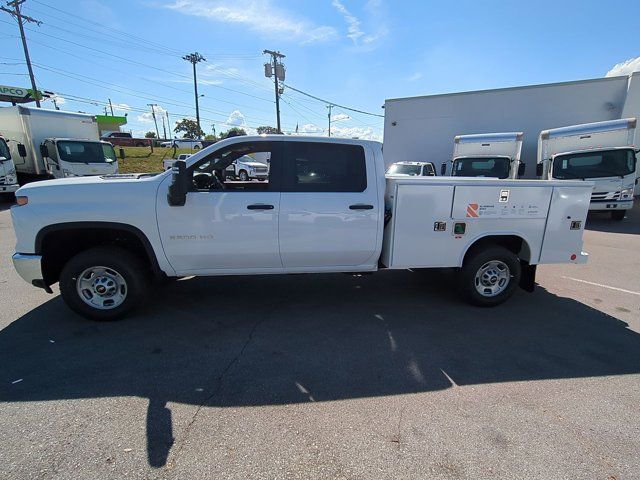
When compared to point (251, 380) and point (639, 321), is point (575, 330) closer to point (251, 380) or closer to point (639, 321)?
point (639, 321)

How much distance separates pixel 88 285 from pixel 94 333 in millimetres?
551

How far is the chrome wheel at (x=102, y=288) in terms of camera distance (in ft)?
12.6

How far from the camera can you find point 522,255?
459cm

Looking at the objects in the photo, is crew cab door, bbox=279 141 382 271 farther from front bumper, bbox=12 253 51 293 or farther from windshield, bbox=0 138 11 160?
windshield, bbox=0 138 11 160

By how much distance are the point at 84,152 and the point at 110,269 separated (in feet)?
40.5

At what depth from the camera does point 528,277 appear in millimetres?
4723

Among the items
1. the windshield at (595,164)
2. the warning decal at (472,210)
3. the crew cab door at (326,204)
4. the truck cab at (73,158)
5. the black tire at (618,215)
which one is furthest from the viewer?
the truck cab at (73,158)

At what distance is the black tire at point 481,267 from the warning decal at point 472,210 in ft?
1.72

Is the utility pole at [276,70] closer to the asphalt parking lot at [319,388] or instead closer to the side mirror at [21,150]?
the side mirror at [21,150]

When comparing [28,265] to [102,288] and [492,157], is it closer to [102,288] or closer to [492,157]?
[102,288]

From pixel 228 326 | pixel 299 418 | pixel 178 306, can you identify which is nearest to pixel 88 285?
pixel 178 306

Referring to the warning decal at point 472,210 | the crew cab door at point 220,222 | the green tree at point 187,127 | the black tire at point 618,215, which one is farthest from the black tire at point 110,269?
the green tree at point 187,127

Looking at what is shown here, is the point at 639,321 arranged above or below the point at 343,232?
below

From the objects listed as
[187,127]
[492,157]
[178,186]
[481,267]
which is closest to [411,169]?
[492,157]
